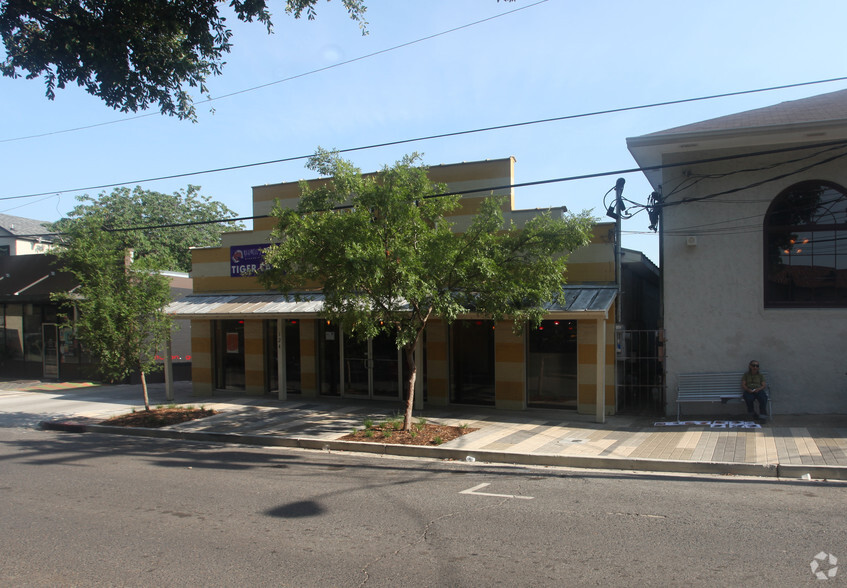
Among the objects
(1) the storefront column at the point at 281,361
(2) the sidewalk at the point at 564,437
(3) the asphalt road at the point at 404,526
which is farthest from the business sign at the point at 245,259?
(3) the asphalt road at the point at 404,526

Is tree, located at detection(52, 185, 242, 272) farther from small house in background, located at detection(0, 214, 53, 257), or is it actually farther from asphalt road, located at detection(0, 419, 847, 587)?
asphalt road, located at detection(0, 419, 847, 587)

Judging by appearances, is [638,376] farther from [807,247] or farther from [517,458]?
[517,458]

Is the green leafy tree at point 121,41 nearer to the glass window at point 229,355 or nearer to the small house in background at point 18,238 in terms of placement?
the glass window at point 229,355

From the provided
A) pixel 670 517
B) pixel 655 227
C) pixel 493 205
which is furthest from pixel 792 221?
pixel 670 517

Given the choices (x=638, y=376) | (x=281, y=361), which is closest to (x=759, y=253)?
(x=638, y=376)

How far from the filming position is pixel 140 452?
Answer: 10672 mm

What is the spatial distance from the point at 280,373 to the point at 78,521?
30.7ft

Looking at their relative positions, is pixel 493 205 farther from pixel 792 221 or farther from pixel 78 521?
pixel 78 521

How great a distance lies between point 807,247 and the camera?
12.5 m

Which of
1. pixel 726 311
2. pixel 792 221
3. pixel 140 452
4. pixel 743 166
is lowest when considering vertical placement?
pixel 140 452

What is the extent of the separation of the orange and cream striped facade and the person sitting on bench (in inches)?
101

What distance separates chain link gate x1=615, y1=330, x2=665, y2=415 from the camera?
13.5 m

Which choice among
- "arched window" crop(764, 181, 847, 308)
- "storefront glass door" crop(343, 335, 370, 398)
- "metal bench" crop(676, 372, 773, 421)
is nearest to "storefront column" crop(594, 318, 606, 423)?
"metal bench" crop(676, 372, 773, 421)

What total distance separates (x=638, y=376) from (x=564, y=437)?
4100mm
